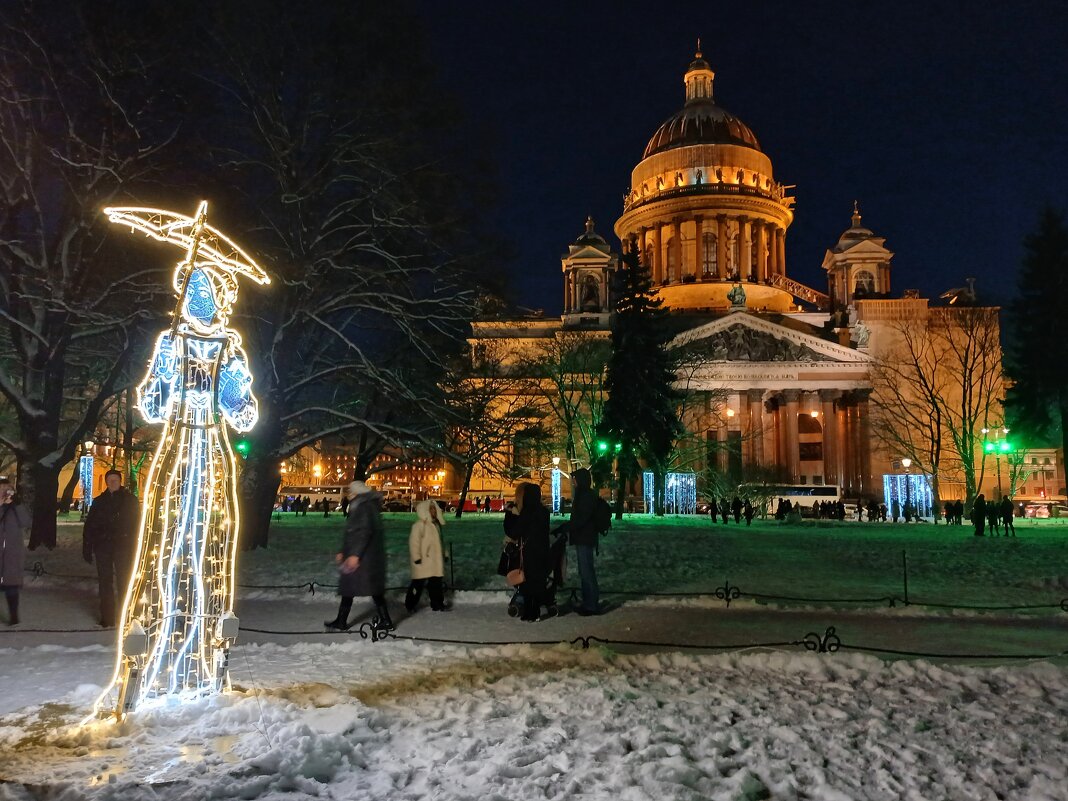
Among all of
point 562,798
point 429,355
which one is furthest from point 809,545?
point 562,798

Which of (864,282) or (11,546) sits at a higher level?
(864,282)

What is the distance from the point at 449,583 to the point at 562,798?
9187 millimetres

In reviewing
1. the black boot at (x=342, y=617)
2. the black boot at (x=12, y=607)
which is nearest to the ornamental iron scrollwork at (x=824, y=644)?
the black boot at (x=342, y=617)

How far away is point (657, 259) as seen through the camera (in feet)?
265

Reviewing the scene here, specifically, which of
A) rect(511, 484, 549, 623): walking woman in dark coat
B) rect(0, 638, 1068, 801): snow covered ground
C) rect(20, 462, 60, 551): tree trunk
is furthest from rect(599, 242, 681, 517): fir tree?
rect(0, 638, 1068, 801): snow covered ground

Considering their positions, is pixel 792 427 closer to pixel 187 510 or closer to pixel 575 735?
pixel 575 735

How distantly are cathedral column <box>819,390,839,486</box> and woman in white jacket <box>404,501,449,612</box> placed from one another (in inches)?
2201

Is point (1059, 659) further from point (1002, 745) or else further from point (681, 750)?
point (681, 750)

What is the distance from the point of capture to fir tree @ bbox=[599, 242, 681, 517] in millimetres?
40125

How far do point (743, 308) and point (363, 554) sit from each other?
58.6 m

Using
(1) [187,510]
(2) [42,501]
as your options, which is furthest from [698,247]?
(1) [187,510]

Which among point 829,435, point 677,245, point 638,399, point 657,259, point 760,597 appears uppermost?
point 677,245

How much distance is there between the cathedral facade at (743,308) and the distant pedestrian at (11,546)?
3777cm

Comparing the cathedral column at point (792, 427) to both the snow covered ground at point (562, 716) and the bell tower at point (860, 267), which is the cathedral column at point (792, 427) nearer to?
the bell tower at point (860, 267)
